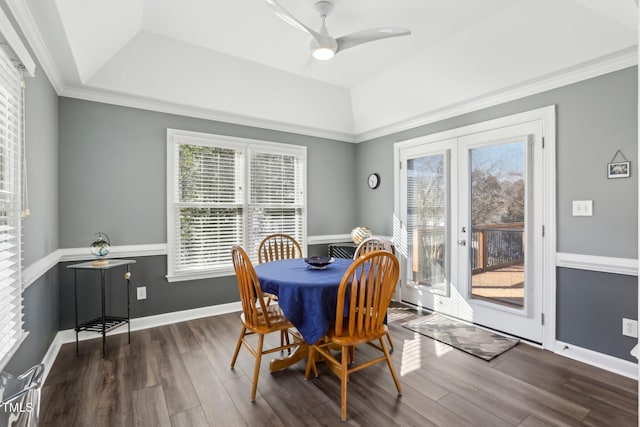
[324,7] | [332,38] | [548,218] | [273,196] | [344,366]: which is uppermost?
[324,7]

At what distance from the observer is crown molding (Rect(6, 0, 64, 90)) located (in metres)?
1.83

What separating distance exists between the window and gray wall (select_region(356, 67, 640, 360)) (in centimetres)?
284

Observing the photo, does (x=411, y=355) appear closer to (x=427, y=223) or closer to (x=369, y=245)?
(x=369, y=245)

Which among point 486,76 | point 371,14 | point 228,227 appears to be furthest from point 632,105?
point 228,227

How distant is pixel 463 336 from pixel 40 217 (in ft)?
12.4

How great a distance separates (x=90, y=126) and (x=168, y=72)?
0.92 metres

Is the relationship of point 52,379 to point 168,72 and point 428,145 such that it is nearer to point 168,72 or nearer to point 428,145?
point 168,72

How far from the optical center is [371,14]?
2623 mm

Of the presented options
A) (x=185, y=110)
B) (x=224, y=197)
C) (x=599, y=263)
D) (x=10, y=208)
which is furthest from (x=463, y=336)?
(x=185, y=110)

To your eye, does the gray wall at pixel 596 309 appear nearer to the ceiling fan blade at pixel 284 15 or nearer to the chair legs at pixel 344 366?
the chair legs at pixel 344 366

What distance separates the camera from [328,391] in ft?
7.33

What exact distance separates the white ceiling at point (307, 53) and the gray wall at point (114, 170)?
159 millimetres

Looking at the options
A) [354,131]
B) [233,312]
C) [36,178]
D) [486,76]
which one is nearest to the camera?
[36,178]

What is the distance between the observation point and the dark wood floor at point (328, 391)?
1951 mm
